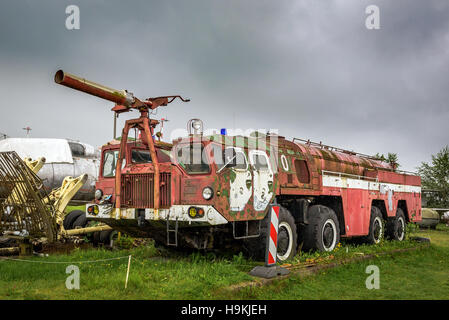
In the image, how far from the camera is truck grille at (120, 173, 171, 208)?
7.49m

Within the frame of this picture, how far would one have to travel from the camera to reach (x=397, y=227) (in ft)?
45.6

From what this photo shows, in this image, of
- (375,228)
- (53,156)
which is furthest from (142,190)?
(53,156)

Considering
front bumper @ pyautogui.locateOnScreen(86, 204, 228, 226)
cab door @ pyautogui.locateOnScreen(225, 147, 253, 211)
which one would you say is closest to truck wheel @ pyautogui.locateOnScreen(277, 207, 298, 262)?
cab door @ pyautogui.locateOnScreen(225, 147, 253, 211)

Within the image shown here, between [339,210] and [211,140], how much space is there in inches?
196

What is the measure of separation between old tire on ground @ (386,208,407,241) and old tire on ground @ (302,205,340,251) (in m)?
4.17

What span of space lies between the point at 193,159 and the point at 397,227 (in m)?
9.08

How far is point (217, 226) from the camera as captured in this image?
7.71 meters

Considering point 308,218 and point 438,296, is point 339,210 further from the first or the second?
point 438,296

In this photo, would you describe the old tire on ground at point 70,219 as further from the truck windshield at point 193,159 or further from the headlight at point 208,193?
the headlight at point 208,193

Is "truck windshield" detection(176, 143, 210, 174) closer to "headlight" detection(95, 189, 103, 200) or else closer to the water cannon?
the water cannon

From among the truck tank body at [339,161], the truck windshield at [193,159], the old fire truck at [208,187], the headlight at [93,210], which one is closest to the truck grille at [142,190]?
the old fire truck at [208,187]

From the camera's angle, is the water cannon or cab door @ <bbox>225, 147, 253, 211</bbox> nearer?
the water cannon

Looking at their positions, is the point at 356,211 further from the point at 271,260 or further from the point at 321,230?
the point at 271,260
